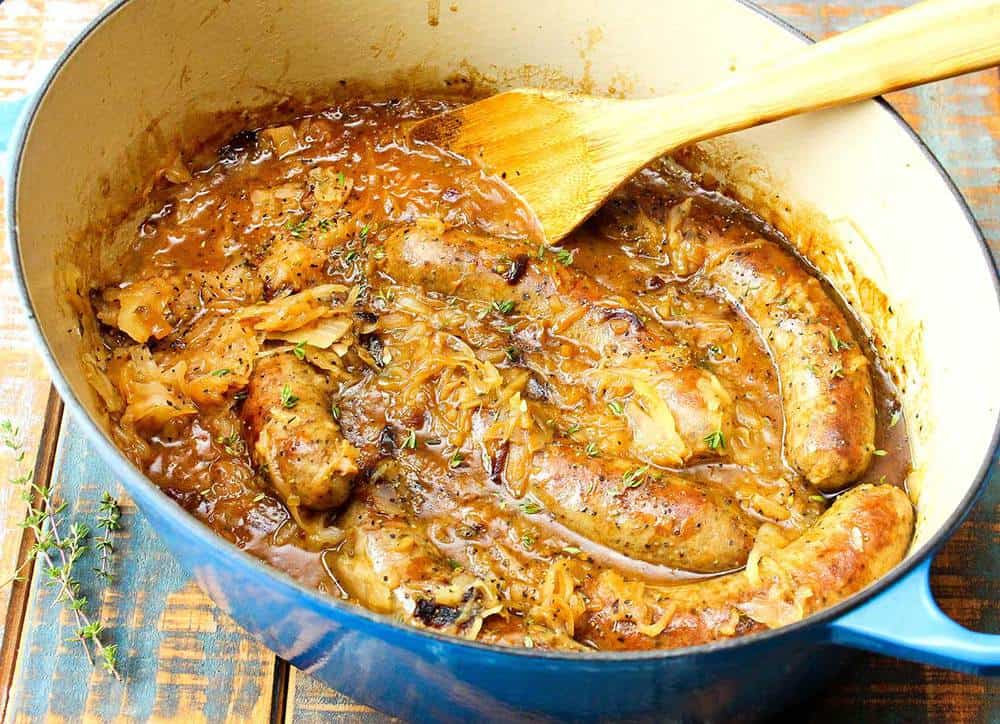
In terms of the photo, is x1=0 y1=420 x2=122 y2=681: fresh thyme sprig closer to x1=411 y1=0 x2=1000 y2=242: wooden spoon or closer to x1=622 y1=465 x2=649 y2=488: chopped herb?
x1=622 y1=465 x2=649 y2=488: chopped herb

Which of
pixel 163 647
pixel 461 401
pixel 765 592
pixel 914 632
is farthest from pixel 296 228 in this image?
pixel 914 632

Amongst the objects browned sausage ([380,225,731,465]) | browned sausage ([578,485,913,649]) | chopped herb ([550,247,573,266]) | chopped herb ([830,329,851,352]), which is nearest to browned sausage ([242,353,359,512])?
browned sausage ([380,225,731,465])

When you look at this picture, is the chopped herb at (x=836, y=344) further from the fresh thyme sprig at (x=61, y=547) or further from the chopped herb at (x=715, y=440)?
the fresh thyme sprig at (x=61, y=547)

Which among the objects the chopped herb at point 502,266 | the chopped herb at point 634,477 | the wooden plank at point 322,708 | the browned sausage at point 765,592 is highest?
the chopped herb at point 502,266

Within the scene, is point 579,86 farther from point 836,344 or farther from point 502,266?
point 836,344

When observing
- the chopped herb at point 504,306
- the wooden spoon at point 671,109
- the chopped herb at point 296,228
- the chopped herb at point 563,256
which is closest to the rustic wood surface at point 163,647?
the chopped herb at point 296,228

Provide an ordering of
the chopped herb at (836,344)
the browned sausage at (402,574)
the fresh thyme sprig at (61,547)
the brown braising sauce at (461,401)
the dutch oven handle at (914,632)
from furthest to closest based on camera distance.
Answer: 1. the chopped herb at (836,344)
2. the fresh thyme sprig at (61,547)
3. the brown braising sauce at (461,401)
4. the browned sausage at (402,574)
5. the dutch oven handle at (914,632)

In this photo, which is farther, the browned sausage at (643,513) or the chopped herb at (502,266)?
the chopped herb at (502,266)
